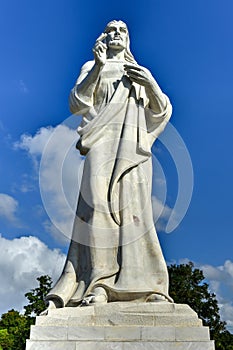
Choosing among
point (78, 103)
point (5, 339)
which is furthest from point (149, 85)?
point (5, 339)

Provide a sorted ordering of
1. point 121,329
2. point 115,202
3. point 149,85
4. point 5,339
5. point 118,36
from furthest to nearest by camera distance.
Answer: point 5,339 < point 118,36 < point 149,85 < point 115,202 < point 121,329

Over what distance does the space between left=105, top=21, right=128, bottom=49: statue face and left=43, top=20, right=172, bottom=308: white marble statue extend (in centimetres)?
2

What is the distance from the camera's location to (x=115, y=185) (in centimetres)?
873

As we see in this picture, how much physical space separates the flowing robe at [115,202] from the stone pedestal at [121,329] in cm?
48

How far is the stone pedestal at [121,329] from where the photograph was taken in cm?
687

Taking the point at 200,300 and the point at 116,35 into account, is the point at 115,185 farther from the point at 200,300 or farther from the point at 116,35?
the point at 200,300

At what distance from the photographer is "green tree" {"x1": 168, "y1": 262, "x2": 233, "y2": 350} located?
26.8 metres

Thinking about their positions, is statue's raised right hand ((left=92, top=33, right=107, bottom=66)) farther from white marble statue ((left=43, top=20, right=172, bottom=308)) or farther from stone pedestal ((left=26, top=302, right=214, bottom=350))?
stone pedestal ((left=26, top=302, right=214, bottom=350))

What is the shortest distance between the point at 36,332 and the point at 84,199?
265 centimetres

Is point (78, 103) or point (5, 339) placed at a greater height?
point (5, 339)

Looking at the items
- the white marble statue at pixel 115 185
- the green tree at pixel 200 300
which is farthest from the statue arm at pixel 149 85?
the green tree at pixel 200 300

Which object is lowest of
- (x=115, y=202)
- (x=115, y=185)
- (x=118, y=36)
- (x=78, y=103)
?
(x=115, y=202)

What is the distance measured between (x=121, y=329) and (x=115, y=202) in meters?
2.41

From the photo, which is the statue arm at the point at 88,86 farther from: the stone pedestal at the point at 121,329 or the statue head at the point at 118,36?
the stone pedestal at the point at 121,329
